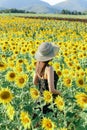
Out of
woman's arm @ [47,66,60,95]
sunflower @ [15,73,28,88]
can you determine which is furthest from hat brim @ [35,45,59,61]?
sunflower @ [15,73,28,88]

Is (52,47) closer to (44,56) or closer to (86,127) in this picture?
(44,56)

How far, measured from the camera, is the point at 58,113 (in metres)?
4.76

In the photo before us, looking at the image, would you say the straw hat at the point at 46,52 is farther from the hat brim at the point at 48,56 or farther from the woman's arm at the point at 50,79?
the woman's arm at the point at 50,79

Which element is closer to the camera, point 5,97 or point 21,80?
point 5,97

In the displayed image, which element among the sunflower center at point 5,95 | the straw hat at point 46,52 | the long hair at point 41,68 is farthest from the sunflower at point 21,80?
the sunflower center at point 5,95

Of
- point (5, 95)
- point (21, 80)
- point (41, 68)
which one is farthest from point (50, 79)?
point (5, 95)

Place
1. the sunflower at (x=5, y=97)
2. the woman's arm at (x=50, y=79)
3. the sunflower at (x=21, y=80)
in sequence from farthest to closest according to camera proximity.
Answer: the sunflower at (x=21, y=80), the woman's arm at (x=50, y=79), the sunflower at (x=5, y=97)

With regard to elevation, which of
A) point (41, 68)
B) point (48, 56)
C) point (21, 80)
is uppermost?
point (48, 56)

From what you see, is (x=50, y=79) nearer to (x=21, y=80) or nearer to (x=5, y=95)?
(x=21, y=80)

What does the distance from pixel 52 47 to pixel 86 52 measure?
157 inches

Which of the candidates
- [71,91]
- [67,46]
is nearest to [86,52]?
[67,46]

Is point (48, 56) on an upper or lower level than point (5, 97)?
upper

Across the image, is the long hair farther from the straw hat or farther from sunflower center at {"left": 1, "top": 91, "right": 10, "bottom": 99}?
sunflower center at {"left": 1, "top": 91, "right": 10, "bottom": 99}

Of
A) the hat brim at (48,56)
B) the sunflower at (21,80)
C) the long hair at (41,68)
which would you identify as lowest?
the sunflower at (21,80)
